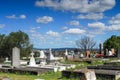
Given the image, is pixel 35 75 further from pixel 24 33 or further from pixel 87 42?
pixel 87 42

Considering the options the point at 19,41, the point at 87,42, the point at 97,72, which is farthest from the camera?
the point at 87,42

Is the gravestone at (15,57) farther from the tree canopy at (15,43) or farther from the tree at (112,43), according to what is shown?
the tree at (112,43)

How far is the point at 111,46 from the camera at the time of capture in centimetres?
5956

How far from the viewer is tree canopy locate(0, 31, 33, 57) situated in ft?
155

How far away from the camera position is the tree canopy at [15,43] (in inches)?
1864

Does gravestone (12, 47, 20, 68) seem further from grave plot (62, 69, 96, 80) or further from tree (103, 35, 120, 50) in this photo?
tree (103, 35, 120, 50)

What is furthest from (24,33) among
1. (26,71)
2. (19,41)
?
(26,71)

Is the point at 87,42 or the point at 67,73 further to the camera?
the point at 87,42

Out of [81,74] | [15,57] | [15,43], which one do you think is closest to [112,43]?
[15,43]

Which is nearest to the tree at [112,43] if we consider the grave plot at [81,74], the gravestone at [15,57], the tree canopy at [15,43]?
the tree canopy at [15,43]

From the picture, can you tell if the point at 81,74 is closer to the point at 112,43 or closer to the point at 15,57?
the point at 15,57

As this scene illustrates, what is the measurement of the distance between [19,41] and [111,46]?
21.9 m

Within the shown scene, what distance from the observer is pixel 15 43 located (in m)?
47.5

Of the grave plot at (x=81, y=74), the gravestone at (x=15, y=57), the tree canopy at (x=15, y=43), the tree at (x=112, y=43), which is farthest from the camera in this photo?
the tree at (x=112, y=43)
